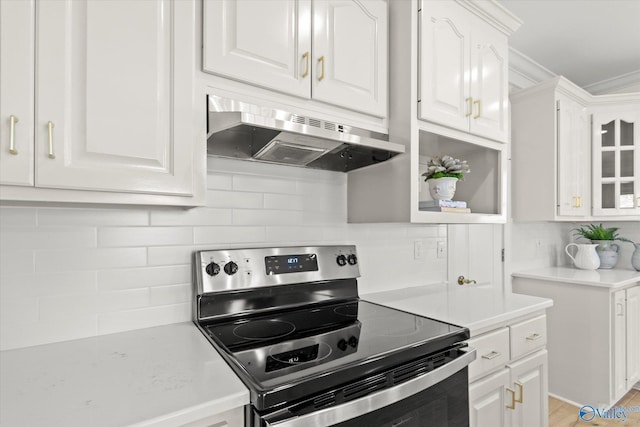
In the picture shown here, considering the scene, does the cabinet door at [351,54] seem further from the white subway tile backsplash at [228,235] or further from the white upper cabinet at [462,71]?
the white subway tile backsplash at [228,235]

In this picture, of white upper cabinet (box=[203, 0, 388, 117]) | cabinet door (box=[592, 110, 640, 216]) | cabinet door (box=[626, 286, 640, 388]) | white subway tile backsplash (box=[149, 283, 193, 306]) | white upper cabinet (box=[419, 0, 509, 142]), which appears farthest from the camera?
cabinet door (box=[592, 110, 640, 216])

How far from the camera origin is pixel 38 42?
84 cm

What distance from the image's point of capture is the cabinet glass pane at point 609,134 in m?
3.03

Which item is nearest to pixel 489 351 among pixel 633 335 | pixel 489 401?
pixel 489 401

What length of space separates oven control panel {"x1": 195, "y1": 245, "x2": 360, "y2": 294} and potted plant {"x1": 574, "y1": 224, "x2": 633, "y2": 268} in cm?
277

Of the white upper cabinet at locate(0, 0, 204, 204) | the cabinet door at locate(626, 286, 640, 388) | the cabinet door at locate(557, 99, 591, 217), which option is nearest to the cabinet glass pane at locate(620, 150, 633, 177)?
the cabinet door at locate(557, 99, 591, 217)

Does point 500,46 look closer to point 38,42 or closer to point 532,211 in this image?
point 532,211

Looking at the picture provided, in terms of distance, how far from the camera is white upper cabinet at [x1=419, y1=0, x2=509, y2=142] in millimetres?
1594

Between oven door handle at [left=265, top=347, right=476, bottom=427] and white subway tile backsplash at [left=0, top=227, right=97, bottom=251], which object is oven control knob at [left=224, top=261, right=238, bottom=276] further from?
oven door handle at [left=265, top=347, right=476, bottom=427]

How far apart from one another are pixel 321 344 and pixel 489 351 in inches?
31.0

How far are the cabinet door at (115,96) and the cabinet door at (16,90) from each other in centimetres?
2

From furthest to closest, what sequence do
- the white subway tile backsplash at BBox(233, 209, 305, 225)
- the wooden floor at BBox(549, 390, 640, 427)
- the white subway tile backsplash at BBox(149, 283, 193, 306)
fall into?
the wooden floor at BBox(549, 390, 640, 427) → the white subway tile backsplash at BBox(233, 209, 305, 225) → the white subway tile backsplash at BBox(149, 283, 193, 306)

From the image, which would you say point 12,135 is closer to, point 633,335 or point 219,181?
point 219,181

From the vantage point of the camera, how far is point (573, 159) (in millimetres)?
2871
